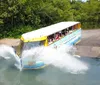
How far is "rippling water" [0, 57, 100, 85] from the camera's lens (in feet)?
48.9

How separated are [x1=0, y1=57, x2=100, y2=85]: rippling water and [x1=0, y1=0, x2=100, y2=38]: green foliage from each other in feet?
32.1

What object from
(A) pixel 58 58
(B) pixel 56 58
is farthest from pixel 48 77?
(A) pixel 58 58

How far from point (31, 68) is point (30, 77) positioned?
0.84 meters

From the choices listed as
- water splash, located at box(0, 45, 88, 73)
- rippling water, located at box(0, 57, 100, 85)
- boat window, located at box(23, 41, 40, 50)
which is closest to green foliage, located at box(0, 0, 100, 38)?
water splash, located at box(0, 45, 88, 73)

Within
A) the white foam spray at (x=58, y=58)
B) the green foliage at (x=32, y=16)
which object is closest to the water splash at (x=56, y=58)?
the white foam spray at (x=58, y=58)

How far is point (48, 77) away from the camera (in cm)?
1571

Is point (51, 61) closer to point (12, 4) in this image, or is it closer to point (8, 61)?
point (8, 61)

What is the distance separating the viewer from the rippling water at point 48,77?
1491 centimetres

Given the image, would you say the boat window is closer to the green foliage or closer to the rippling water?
the rippling water

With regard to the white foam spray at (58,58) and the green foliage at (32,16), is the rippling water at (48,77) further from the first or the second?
the green foliage at (32,16)

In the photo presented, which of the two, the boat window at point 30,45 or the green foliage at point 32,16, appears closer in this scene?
the boat window at point 30,45

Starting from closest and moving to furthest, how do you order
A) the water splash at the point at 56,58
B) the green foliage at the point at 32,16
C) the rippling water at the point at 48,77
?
the rippling water at the point at 48,77 < the water splash at the point at 56,58 < the green foliage at the point at 32,16

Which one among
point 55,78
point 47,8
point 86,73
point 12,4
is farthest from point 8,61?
point 47,8

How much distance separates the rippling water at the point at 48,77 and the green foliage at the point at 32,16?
979 centimetres
